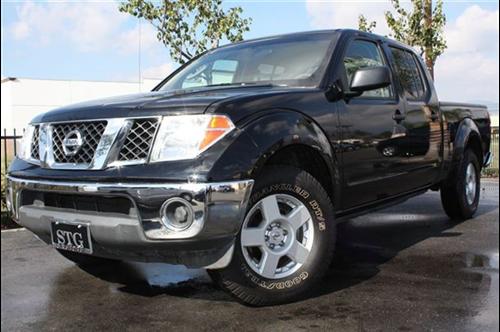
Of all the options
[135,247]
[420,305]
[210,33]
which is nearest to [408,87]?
[420,305]

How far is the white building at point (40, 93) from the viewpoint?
Result: 43.4m

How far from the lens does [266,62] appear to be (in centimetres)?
454

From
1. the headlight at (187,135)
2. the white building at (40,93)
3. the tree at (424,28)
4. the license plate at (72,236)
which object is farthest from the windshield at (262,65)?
the white building at (40,93)

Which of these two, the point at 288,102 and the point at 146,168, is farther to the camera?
the point at 288,102

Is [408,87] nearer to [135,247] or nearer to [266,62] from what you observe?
[266,62]

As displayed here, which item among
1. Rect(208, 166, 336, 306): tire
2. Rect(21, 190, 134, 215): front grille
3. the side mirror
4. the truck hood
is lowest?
Rect(208, 166, 336, 306): tire

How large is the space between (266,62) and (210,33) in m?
6.33

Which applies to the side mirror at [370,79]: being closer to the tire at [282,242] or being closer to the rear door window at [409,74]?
the tire at [282,242]

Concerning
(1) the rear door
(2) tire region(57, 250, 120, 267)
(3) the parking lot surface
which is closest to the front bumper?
(3) the parking lot surface

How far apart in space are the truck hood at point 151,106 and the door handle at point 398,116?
4.28 ft

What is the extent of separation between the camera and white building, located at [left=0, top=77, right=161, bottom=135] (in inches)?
1709

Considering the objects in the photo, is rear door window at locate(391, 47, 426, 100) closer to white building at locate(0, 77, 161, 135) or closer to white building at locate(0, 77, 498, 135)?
white building at locate(0, 77, 161, 135)

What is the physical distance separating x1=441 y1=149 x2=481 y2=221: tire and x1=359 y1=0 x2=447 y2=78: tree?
519 centimetres

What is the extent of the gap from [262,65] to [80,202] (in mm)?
1971
